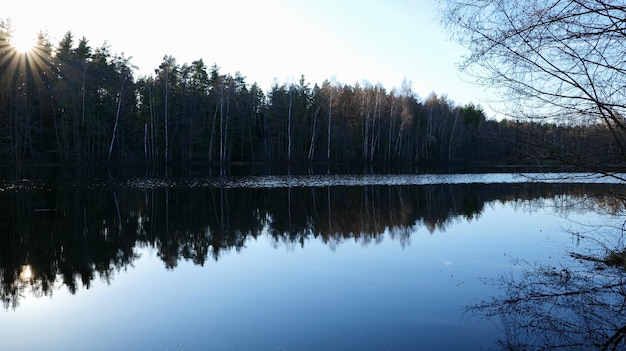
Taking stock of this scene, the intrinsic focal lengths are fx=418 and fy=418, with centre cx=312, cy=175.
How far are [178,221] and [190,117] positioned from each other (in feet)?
136

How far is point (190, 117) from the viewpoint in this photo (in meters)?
52.7

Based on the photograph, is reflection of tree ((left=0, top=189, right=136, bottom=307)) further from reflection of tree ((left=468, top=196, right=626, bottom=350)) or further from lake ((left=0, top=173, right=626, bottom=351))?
reflection of tree ((left=468, top=196, right=626, bottom=350))

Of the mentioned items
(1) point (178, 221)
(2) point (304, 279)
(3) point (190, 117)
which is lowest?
(2) point (304, 279)

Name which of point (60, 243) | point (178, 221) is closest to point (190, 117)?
point (178, 221)

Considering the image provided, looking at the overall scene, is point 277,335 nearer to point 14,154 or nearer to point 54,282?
point 54,282

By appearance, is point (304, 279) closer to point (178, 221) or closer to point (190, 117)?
point (178, 221)

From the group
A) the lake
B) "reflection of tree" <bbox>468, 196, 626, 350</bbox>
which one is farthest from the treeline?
"reflection of tree" <bbox>468, 196, 626, 350</bbox>

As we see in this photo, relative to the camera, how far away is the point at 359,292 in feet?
22.6

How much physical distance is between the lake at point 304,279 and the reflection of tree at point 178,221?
0.24ft

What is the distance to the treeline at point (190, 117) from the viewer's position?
1644 inches

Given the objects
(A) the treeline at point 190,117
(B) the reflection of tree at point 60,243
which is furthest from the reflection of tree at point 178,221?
(A) the treeline at point 190,117

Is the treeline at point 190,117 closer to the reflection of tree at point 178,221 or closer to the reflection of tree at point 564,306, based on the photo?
the reflection of tree at point 178,221

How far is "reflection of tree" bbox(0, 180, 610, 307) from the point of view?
8.83m

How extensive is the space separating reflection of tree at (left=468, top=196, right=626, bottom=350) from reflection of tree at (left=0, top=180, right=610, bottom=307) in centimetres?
442
